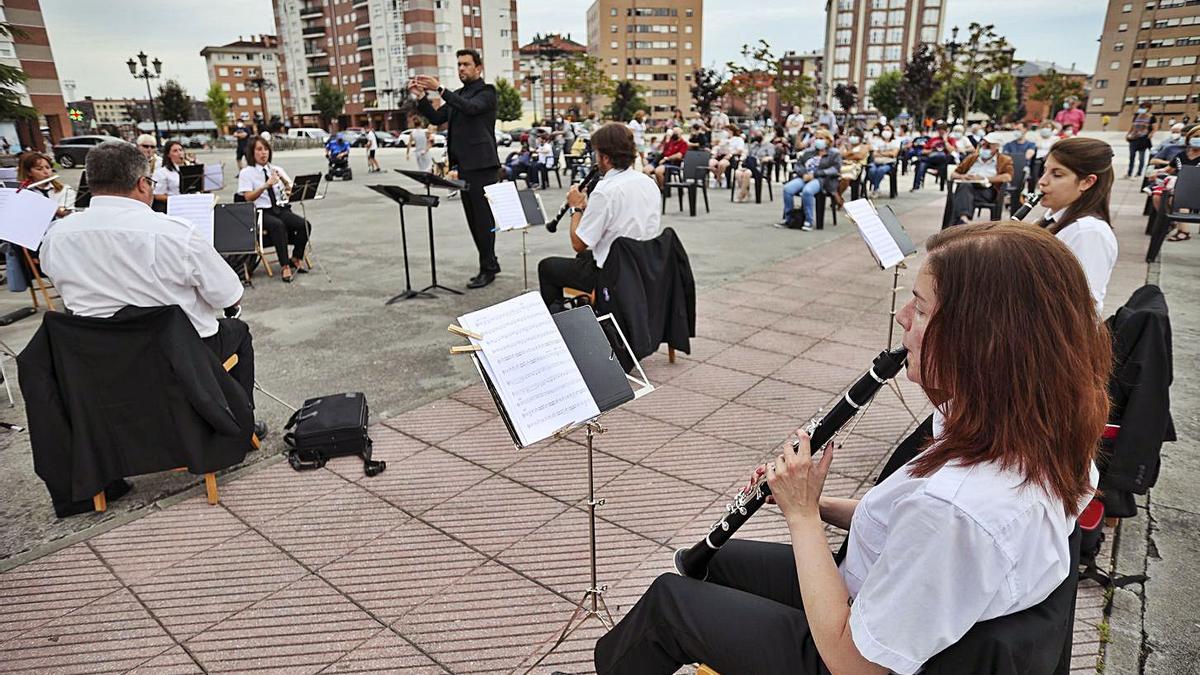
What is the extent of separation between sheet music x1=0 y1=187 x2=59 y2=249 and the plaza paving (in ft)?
4.85

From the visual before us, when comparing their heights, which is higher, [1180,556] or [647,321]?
[647,321]

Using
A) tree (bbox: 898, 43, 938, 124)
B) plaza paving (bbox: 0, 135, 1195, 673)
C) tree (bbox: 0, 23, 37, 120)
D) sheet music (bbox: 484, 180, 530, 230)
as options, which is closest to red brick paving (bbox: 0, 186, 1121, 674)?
plaza paving (bbox: 0, 135, 1195, 673)

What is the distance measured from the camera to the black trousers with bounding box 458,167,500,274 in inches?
267

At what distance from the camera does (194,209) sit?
5430mm

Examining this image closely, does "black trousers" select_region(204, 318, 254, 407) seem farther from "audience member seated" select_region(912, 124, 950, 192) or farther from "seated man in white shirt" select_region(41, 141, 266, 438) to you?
"audience member seated" select_region(912, 124, 950, 192)

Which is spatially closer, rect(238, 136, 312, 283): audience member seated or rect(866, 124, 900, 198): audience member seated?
rect(238, 136, 312, 283): audience member seated

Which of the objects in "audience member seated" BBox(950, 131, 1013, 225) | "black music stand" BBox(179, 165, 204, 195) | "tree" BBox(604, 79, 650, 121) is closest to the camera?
"black music stand" BBox(179, 165, 204, 195)

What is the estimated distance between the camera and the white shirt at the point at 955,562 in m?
1.08

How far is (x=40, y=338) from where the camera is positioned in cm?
288

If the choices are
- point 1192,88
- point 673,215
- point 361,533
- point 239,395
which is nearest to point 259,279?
point 239,395

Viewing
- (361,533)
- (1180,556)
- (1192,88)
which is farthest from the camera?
(1192,88)

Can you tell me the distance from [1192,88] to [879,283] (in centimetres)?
6694

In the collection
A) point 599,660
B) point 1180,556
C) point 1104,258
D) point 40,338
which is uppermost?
point 1104,258

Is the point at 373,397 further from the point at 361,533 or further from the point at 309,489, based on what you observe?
the point at 361,533
